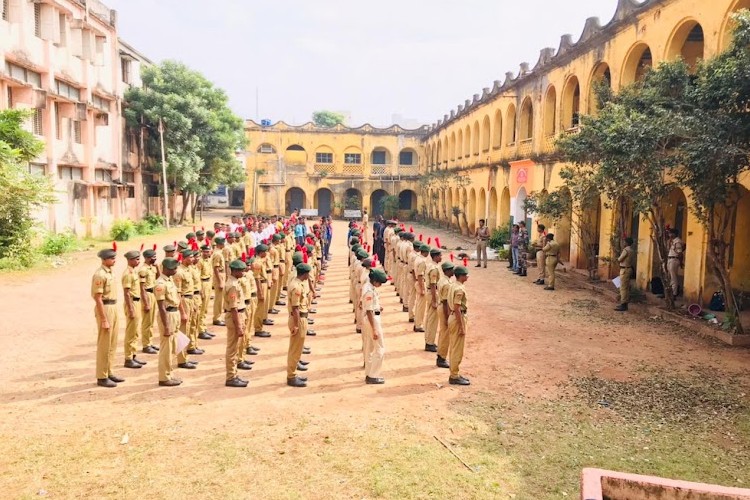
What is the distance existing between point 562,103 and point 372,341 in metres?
12.2

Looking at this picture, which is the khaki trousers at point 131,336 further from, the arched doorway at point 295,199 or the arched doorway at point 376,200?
the arched doorway at point 376,200

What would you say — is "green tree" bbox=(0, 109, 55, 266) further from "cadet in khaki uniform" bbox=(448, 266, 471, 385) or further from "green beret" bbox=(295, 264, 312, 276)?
"cadet in khaki uniform" bbox=(448, 266, 471, 385)

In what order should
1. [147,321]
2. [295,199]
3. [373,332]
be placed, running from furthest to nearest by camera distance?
1. [295,199]
2. [147,321]
3. [373,332]

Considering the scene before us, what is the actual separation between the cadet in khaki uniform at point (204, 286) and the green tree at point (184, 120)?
693 inches

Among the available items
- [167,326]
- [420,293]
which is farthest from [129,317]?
[420,293]

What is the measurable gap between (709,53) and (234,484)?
34.4 ft

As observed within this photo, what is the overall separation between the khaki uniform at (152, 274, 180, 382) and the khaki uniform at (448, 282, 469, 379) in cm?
329

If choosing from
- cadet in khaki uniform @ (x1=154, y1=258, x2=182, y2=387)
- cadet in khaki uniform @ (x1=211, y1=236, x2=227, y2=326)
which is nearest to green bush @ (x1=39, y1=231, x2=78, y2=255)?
cadet in khaki uniform @ (x1=211, y1=236, x2=227, y2=326)

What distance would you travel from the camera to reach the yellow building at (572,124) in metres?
10.9

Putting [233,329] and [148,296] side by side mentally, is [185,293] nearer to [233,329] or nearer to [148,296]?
[148,296]

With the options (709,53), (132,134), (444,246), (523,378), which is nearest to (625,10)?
(709,53)

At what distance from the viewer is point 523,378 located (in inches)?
289

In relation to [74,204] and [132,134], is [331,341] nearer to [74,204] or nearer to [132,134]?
[74,204]

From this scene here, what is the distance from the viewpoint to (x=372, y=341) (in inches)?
275
